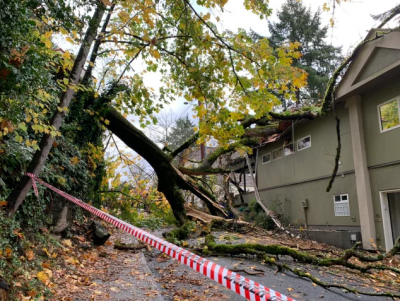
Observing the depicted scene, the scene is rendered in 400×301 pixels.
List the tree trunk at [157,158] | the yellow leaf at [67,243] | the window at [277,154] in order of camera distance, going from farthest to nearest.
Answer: the window at [277,154]
the tree trunk at [157,158]
the yellow leaf at [67,243]

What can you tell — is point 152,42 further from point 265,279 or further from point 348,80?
point 348,80

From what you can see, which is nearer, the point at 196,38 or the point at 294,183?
the point at 196,38

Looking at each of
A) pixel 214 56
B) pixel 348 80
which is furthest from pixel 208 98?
pixel 348 80

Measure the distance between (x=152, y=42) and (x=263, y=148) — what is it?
13.3 meters

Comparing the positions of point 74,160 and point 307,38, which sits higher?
point 307,38

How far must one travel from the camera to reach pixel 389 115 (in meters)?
9.86

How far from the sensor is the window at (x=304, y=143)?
45.0ft

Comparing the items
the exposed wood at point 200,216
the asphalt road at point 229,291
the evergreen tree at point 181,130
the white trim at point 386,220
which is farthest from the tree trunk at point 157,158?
the evergreen tree at point 181,130

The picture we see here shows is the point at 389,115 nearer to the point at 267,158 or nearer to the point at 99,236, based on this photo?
the point at 267,158

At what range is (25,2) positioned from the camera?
3320 mm

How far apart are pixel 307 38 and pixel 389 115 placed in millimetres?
18674

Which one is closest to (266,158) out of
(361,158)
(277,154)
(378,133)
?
(277,154)

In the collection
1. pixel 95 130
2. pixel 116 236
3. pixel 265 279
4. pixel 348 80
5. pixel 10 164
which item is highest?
pixel 348 80

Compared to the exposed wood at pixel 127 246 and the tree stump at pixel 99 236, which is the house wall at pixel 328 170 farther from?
the tree stump at pixel 99 236
